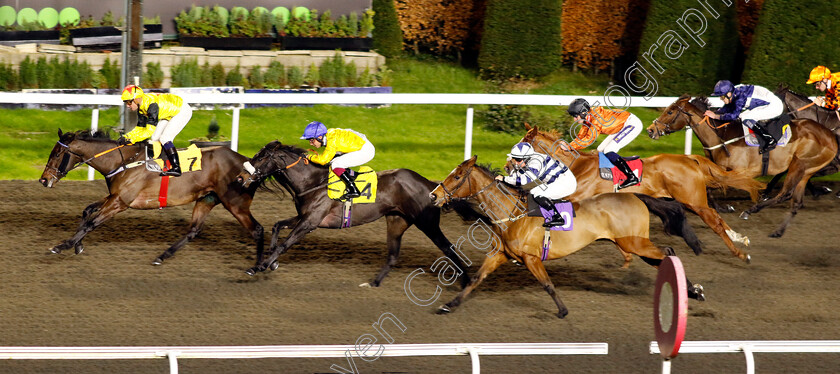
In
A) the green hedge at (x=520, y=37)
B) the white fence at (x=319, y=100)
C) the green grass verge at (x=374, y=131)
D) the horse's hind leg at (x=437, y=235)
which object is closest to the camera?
the horse's hind leg at (x=437, y=235)

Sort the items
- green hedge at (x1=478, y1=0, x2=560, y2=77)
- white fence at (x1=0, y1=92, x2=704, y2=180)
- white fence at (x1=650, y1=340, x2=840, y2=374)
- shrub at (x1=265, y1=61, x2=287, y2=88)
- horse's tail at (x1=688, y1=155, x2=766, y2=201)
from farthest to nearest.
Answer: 1. green hedge at (x1=478, y1=0, x2=560, y2=77)
2. shrub at (x1=265, y1=61, x2=287, y2=88)
3. white fence at (x1=0, y1=92, x2=704, y2=180)
4. horse's tail at (x1=688, y1=155, x2=766, y2=201)
5. white fence at (x1=650, y1=340, x2=840, y2=374)

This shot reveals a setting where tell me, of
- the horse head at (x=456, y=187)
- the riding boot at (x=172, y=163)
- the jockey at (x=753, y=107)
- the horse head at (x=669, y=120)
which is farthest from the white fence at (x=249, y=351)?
the jockey at (x=753, y=107)

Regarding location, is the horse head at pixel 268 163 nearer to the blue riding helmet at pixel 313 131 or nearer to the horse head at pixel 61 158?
the blue riding helmet at pixel 313 131

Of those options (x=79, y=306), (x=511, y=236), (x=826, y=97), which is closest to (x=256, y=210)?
(x=79, y=306)

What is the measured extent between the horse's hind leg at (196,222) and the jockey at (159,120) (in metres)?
0.33

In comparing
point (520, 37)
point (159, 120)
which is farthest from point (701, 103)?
point (159, 120)

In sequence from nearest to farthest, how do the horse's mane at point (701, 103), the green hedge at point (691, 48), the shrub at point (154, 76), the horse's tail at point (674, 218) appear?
the horse's tail at point (674, 218), the horse's mane at point (701, 103), the shrub at point (154, 76), the green hedge at point (691, 48)

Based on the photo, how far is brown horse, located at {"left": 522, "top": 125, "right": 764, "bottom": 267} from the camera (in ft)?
24.0

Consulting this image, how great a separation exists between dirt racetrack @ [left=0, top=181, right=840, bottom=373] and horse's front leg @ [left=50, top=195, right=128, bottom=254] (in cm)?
13

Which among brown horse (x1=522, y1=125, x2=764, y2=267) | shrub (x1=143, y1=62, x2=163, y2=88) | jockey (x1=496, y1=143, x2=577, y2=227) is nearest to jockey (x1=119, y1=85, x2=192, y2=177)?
jockey (x1=496, y1=143, x2=577, y2=227)

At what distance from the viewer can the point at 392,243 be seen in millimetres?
6875

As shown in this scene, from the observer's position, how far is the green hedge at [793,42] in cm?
1107

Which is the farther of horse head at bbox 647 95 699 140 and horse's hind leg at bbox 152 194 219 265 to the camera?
horse head at bbox 647 95 699 140

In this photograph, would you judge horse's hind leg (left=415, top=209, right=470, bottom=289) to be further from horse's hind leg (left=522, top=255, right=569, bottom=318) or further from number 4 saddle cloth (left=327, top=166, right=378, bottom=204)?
horse's hind leg (left=522, top=255, right=569, bottom=318)
